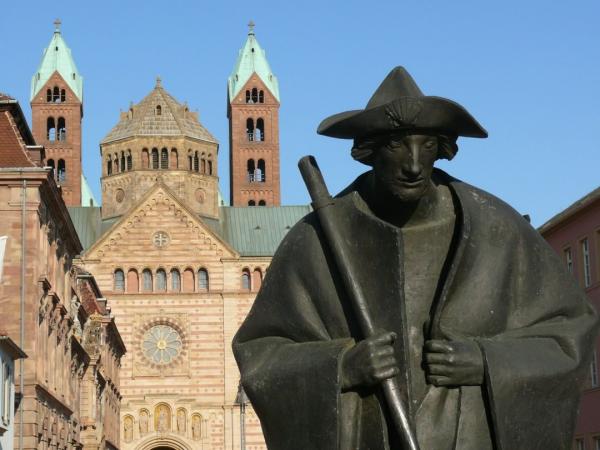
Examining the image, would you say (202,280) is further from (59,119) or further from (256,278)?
(59,119)

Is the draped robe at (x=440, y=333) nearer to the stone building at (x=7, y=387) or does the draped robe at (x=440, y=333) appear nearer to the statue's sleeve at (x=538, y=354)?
the statue's sleeve at (x=538, y=354)

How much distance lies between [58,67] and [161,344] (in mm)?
24981

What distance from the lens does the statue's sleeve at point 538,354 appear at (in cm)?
423

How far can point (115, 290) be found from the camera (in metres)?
69.3

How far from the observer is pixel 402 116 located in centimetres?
430

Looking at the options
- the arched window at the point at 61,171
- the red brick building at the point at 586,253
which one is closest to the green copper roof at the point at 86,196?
the arched window at the point at 61,171

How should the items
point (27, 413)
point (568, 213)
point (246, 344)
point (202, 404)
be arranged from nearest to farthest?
point (246, 344) < point (27, 413) < point (568, 213) < point (202, 404)

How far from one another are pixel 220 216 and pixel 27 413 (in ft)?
146

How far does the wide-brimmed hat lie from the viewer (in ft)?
14.2

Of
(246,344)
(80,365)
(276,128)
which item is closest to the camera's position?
(246,344)

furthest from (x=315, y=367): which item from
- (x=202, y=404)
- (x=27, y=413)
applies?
(x=202, y=404)

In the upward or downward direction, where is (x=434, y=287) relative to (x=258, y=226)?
downward

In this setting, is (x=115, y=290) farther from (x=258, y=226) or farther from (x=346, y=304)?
(x=346, y=304)

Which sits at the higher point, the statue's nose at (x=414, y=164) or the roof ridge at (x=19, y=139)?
the roof ridge at (x=19, y=139)
